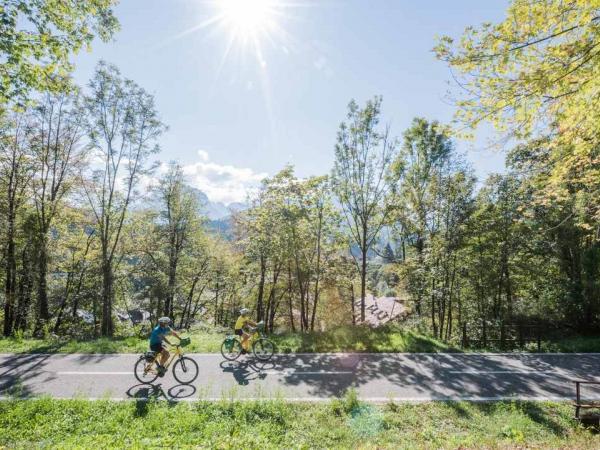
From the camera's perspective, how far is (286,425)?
25.2 feet

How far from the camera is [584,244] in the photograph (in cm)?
2005

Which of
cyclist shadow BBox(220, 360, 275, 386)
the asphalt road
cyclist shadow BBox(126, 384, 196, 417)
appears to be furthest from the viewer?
cyclist shadow BBox(220, 360, 275, 386)

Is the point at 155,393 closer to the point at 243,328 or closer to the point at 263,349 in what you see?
the point at 243,328

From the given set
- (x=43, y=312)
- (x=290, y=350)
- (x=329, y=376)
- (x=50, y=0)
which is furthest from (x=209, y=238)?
(x=50, y=0)

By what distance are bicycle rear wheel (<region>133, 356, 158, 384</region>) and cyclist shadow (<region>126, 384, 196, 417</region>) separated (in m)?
0.32

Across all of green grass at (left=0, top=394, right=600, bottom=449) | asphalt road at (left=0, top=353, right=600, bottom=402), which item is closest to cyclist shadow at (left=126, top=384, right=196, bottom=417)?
asphalt road at (left=0, top=353, right=600, bottom=402)

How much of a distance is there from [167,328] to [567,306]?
2070 centimetres

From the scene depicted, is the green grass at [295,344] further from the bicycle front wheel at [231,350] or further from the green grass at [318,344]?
the bicycle front wheel at [231,350]

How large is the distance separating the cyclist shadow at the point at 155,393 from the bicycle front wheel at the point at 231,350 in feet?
8.09

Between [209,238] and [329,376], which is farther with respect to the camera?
[209,238]

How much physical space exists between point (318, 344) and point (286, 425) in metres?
6.47

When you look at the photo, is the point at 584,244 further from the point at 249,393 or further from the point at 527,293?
the point at 249,393

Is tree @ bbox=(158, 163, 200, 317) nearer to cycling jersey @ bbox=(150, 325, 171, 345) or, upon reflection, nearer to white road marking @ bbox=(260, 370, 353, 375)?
cycling jersey @ bbox=(150, 325, 171, 345)

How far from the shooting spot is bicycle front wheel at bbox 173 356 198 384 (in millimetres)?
10062
